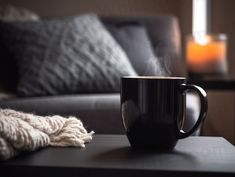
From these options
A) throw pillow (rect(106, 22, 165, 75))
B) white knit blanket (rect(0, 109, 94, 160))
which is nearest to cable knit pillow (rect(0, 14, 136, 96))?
throw pillow (rect(106, 22, 165, 75))

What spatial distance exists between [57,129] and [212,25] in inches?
68.3

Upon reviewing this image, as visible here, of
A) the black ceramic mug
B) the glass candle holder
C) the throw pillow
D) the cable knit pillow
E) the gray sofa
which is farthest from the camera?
the glass candle holder

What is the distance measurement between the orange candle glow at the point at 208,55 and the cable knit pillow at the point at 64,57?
58cm

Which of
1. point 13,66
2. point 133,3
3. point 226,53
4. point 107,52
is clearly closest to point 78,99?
point 107,52

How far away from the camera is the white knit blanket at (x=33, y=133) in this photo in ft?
1.92

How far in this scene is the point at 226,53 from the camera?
7.30 ft

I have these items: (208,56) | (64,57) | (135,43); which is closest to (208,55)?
(208,56)

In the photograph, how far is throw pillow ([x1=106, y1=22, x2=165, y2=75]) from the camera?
5.49 feet

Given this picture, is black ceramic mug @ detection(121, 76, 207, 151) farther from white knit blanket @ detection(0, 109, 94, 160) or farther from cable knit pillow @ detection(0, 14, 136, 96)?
cable knit pillow @ detection(0, 14, 136, 96)

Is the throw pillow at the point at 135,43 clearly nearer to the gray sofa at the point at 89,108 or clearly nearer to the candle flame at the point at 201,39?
the gray sofa at the point at 89,108

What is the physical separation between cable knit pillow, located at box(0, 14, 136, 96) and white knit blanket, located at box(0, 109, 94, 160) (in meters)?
0.74

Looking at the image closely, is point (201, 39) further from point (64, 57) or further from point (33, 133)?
point (33, 133)

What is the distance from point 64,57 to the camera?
1.52 metres

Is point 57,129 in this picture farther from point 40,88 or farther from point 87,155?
point 40,88
